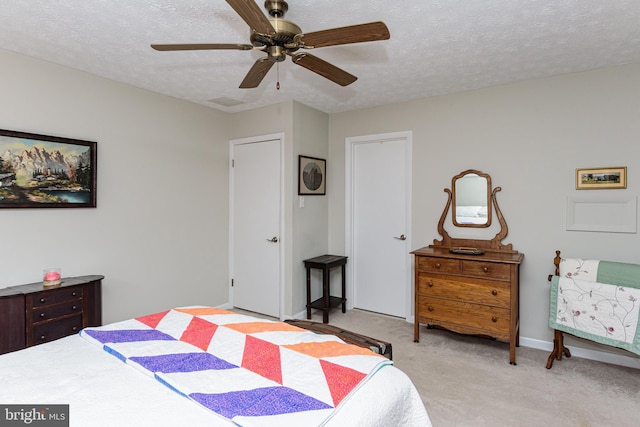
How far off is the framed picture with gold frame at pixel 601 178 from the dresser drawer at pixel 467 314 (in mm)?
1277


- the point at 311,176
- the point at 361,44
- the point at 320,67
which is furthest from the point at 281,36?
the point at 311,176

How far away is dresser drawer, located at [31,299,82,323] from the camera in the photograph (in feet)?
8.29

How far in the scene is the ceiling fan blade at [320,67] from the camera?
193 cm

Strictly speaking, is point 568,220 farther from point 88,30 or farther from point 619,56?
point 88,30

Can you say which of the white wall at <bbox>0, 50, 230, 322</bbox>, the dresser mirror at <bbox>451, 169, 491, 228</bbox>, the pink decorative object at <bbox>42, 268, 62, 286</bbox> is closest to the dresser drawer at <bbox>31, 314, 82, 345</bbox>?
the pink decorative object at <bbox>42, 268, 62, 286</bbox>

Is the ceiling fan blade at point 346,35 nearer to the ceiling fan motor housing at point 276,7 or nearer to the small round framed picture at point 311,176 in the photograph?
the ceiling fan motor housing at point 276,7

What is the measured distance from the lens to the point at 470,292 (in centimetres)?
308

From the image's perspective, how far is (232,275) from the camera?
4406mm

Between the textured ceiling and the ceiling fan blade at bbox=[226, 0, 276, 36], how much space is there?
46cm

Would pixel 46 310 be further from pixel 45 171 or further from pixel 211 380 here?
pixel 211 380

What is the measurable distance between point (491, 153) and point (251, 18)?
2760 millimetres

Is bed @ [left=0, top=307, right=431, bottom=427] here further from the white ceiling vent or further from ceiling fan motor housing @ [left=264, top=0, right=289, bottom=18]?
the white ceiling vent

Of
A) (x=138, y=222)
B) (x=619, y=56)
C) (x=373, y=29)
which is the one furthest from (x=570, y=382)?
(x=138, y=222)

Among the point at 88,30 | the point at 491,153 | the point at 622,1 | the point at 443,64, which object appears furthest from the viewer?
the point at 491,153
